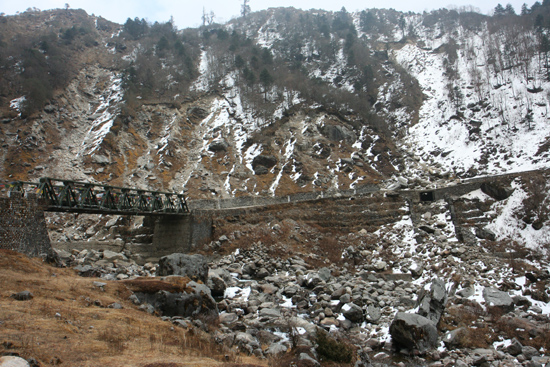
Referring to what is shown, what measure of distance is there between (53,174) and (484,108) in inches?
2632

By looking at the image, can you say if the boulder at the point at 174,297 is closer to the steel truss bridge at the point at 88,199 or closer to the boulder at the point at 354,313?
the boulder at the point at 354,313

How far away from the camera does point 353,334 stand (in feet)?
40.8

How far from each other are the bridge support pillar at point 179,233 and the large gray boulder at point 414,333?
1721 cm

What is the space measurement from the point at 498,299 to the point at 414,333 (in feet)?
18.4

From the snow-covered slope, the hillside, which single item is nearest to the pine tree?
the hillside

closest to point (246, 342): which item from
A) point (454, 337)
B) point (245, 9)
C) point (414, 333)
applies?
point (414, 333)

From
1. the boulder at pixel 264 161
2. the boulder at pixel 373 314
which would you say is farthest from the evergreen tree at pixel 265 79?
the boulder at pixel 373 314

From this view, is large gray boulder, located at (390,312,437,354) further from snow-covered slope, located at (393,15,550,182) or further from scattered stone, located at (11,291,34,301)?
snow-covered slope, located at (393,15,550,182)

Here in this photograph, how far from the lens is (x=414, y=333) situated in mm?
11211

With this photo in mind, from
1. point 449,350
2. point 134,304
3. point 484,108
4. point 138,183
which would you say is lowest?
point 449,350

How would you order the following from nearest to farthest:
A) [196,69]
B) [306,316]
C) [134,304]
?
1. [134,304]
2. [306,316]
3. [196,69]

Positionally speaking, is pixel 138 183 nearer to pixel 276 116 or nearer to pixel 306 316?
pixel 276 116

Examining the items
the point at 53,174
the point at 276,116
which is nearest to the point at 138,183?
the point at 53,174

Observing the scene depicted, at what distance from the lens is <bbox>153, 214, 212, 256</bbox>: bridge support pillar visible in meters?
25.3
